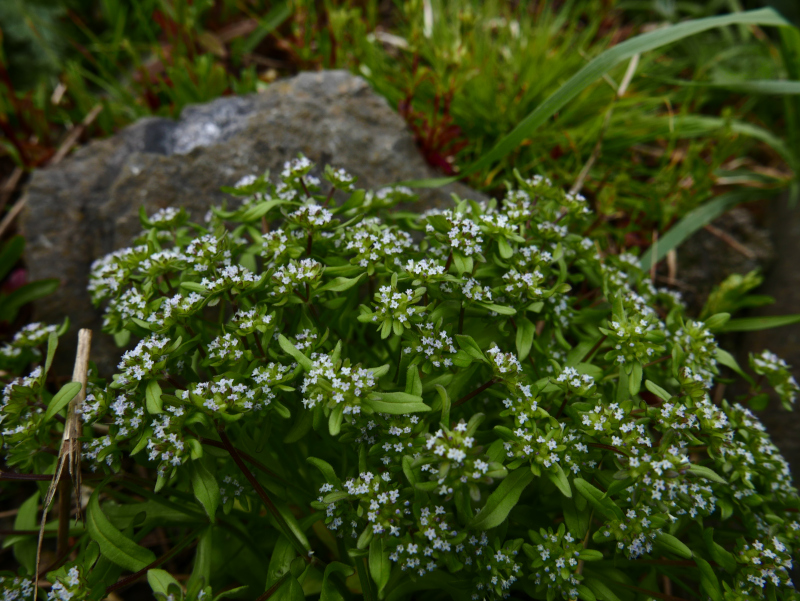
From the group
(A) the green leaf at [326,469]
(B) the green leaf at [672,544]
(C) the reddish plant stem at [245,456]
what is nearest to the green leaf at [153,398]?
(C) the reddish plant stem at [245,456]

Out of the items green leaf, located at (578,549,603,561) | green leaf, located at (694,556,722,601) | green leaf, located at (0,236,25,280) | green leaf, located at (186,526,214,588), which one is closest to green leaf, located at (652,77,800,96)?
green leaf, located at (694,556,722,601)

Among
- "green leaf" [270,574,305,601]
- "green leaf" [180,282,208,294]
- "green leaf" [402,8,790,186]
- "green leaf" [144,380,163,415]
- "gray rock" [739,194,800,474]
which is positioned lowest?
"gray rock" [739,194,800,474]

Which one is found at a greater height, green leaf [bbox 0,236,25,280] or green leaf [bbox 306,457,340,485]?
green leaf [bbox 306,457,340,485]

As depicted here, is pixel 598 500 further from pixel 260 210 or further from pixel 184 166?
pixel 184 166

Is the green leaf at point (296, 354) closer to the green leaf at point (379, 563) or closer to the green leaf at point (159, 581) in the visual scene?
the green leaf at point (379, 563)

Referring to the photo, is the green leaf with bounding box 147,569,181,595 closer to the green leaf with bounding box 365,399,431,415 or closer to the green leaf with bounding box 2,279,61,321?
the green leaf with bounding box 365,399,431,415

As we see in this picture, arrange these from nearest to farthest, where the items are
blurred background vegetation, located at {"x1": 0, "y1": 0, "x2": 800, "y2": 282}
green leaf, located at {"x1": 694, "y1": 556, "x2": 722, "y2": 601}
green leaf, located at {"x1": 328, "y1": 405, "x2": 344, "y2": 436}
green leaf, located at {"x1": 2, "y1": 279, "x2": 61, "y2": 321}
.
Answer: green leaf, located at {"x1": 328, "y1": 405, "x2": 344, "y2": 436}
green leaf, located at {"x1": 694, "y1": 556, "x2": 722, "y2": 601}
green leaf, located at {"x1": 2, "y1": 279, "x2": 61, "y2": 321}
blurred background vegetation, located at {"x1": 0, "y1": 0, "x2": 800, "y2": 282}
